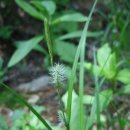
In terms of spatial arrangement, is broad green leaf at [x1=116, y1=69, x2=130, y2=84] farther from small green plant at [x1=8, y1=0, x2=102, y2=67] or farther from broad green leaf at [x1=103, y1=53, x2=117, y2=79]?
small green plant at [x1=8, y1=0, x2=102, y2=67]

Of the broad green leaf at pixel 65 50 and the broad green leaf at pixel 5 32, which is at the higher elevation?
the broad green leaf at pixel 5 32

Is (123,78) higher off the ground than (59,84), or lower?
higher

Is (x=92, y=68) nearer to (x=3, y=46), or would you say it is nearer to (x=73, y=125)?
(x=73, y=125)

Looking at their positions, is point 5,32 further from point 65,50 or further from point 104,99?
point 104,99

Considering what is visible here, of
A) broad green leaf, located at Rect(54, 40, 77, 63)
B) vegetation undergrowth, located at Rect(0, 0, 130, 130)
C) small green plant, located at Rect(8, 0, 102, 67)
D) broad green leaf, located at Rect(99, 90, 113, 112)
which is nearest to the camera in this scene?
vegetation undergrowth, located at Rect(0, 0, 130, 130)

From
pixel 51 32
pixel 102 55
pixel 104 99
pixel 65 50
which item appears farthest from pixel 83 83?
pixel 65 50

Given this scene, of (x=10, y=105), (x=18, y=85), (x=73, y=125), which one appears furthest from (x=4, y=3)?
(x=73, y=125)

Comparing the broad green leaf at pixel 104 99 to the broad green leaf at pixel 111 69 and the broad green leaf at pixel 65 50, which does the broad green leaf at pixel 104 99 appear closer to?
the broad green leaf at pixel 111 69

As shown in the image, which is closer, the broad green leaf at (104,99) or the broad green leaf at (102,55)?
the broad green leaf at (104,99)

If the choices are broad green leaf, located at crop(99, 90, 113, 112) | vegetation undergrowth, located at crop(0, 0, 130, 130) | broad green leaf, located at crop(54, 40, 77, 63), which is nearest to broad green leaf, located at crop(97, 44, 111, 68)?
vegetation undergrowth, located at crop(0, 0, 130, 130)

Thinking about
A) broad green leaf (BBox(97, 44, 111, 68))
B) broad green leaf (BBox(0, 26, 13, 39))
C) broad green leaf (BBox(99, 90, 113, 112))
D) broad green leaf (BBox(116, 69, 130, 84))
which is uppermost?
broad green leaf (BBox(0, 26, 13, 39))

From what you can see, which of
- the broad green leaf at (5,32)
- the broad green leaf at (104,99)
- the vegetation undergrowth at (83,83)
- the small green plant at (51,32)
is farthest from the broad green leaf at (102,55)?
the broad green leaf at (5,32)
